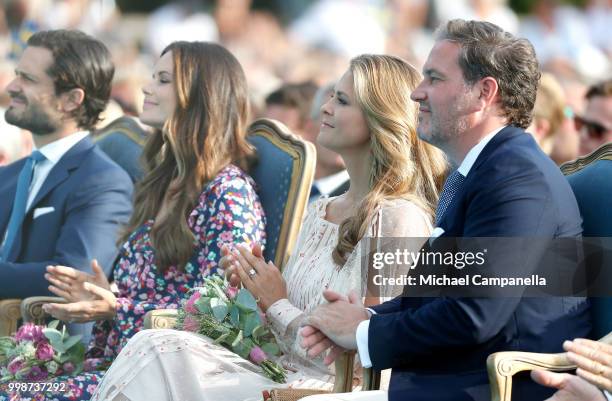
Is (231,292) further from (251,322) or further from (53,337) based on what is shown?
(53,337)

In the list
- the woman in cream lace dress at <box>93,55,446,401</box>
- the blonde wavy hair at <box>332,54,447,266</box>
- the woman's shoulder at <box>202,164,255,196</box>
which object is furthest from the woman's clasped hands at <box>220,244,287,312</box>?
the woman's shoulder at <box>202,164,255,196</box>

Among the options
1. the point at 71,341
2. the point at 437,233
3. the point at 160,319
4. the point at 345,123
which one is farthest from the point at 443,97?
the point at 71,341

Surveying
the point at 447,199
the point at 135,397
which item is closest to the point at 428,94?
the point at 447,199

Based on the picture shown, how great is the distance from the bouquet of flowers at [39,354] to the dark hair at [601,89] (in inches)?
141

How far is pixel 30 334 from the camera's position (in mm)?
5355

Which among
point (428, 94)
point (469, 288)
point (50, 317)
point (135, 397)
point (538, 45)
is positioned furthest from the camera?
point (538, 45)

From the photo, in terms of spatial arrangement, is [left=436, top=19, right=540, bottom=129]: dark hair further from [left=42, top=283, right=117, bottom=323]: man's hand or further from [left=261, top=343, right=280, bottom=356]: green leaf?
[left=42, top=283, right=117, bottom=323]: man's hand

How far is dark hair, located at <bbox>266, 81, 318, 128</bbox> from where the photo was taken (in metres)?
9.46

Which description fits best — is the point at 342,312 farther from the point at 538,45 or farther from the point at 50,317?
the point at 538,45

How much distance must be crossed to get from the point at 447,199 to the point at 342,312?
506mm

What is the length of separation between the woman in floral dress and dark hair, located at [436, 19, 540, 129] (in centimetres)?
167

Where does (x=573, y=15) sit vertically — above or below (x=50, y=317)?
above

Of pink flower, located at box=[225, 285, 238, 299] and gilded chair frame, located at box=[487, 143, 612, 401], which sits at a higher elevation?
pink flower, located at box=[225, 285, 238, 299]

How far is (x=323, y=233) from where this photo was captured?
4.95 meters
